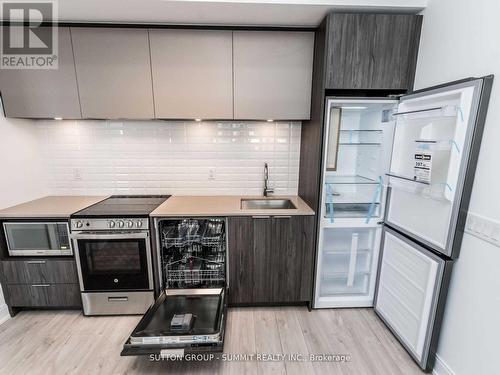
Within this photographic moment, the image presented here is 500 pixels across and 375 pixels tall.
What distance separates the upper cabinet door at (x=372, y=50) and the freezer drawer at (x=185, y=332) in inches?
76.2

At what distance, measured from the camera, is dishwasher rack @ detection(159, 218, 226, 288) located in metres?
2.11

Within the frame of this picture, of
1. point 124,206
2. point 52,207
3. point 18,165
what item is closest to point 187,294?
point 124,206

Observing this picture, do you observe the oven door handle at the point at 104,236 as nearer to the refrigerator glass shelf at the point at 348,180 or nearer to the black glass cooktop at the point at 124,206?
the black glass cooktop at the point at 124,206

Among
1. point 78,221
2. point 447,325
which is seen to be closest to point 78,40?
point 78,221

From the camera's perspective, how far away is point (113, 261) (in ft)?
6.53

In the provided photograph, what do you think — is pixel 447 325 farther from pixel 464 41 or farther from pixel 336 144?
pixel 464 41

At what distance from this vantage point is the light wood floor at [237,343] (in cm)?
162

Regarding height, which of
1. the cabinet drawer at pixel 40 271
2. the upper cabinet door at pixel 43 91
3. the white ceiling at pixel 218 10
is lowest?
the cabinet drawer at pixel 40 271

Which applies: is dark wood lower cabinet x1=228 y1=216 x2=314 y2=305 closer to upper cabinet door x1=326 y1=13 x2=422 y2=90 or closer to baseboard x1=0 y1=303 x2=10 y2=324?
upper cabinet door x1=326 y1=13 x2=422 y2=90

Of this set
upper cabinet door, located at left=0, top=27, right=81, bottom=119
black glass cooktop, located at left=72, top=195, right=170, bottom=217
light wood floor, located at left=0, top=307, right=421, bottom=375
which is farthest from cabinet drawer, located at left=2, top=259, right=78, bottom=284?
upper cabinet door, located at left=0, top=27, right=81, bottom=119

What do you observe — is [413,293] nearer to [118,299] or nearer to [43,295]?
[118,299]

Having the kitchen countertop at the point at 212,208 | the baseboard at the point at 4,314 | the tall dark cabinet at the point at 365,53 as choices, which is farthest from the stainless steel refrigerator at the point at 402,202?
the baseboard at the point at 4,314

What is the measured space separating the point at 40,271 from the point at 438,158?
10.2 ft

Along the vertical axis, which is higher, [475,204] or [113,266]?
[475,204]
